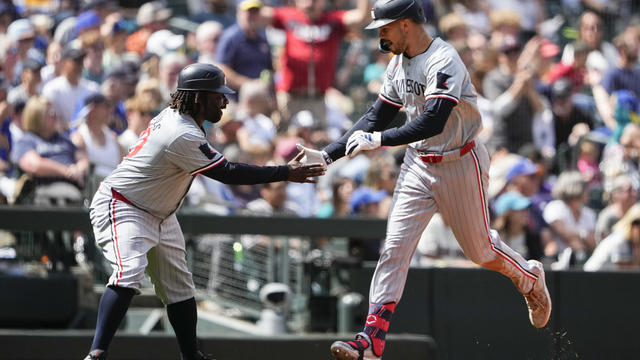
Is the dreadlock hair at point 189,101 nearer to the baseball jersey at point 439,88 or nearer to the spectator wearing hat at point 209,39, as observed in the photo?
the baseball jersey at point 439,88

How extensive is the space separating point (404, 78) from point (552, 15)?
799 cm

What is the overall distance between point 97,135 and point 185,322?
11.4 feet

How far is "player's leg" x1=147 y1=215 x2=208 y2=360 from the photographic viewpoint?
6000mm

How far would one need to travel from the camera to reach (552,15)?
13289 mm

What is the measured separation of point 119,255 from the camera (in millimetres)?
5723

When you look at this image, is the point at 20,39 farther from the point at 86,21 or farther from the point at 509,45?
the point at 509,45

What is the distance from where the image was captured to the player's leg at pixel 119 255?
568 centimetres

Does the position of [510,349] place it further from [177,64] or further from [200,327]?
[177,64]

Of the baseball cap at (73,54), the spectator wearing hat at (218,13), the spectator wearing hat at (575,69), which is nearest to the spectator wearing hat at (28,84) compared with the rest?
the baseball cap at (73,54)

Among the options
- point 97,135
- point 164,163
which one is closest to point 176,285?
point 164,163

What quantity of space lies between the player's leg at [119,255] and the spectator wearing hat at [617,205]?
5.20 meters

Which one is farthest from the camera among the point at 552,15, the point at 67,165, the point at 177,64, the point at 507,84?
the point at 552,15

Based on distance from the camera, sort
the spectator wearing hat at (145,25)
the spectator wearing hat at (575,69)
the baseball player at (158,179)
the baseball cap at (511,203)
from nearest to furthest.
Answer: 1. the baseball player at (158,179)
2. the baseball cap at (511,203)
3. the spectator wearing hat at (145,25)
4. the spectator wearing hat at (575,69)

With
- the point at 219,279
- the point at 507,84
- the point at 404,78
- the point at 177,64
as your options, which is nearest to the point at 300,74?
the point at 177,64
